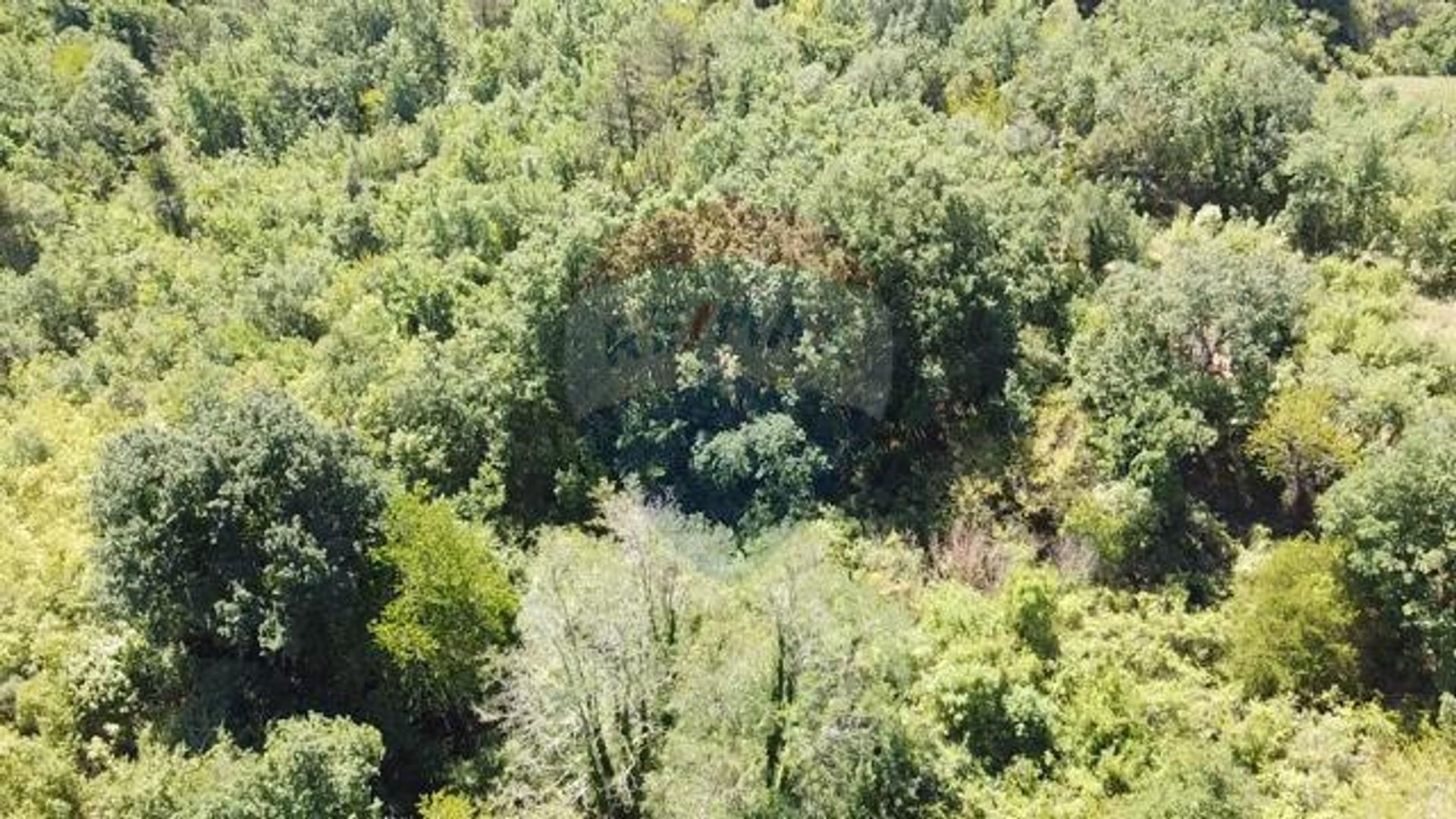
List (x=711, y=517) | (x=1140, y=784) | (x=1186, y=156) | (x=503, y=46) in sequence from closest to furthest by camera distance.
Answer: (x=1140, y=784), (x=711, y=517), (x=1186, y=156), (x=503, y=46)

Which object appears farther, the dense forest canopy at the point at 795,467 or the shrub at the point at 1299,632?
the shrub at the point at 1299,632

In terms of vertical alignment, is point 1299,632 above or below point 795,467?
above

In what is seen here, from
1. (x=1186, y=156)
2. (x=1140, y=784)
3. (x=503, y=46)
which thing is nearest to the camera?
(x=1140, y=784)

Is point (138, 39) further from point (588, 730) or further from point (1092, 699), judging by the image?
point (1092, 699)

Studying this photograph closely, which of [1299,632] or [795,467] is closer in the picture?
[1299,632]

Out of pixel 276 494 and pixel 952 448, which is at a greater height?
pixel 276 494

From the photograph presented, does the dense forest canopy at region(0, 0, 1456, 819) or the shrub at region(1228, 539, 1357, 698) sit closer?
the dense forest canopy at region(0, 0, 1456, 819)

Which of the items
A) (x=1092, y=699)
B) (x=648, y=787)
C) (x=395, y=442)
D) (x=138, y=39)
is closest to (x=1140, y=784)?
(x=1092, y=699)

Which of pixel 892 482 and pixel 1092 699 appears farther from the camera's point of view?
pixel 892 482
